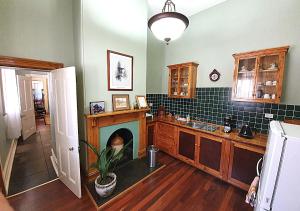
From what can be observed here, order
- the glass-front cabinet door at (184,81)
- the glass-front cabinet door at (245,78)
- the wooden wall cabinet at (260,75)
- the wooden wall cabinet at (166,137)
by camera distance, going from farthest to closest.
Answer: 1. the glass-front cabinet door at (184,81)
2. the wooden wall cabinet at (166,137)
3. the glass-front cabinet door at (245,78)
4. the wooden wall cabinet at (260,75)

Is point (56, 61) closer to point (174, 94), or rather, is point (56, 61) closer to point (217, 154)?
point (174, 94)

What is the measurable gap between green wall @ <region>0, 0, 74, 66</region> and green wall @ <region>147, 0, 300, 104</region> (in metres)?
2.07

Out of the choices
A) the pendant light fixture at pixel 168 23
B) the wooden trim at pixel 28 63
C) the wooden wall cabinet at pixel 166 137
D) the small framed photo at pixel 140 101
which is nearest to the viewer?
the pendant light fixture at pixel 168 23

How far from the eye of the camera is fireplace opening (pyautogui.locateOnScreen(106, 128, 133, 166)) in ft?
8.77

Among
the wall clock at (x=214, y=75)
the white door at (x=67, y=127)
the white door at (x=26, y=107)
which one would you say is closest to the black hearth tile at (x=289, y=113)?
the wall clock at (x=214, y=75)

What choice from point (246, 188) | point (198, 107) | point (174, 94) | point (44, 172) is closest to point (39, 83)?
point (44, 172)

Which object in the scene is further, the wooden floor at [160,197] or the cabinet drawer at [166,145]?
the cabinet drawer at [166,145]

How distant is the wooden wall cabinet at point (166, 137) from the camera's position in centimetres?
312

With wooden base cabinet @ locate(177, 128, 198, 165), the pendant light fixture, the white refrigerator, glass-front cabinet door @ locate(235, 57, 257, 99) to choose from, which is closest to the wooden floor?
wooden base cabinet @ locate(177, 128, 198, 165)

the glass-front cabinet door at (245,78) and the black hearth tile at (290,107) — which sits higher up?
the glass-front cabinet door at (245,78)

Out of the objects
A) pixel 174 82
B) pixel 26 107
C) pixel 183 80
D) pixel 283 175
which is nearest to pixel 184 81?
pixel 183 80

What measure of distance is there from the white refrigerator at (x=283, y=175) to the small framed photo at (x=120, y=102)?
222cm

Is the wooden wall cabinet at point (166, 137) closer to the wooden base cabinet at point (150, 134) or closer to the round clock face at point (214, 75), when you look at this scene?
the wooden base cabinet at point (150, 134)

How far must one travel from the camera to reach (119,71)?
254cm
